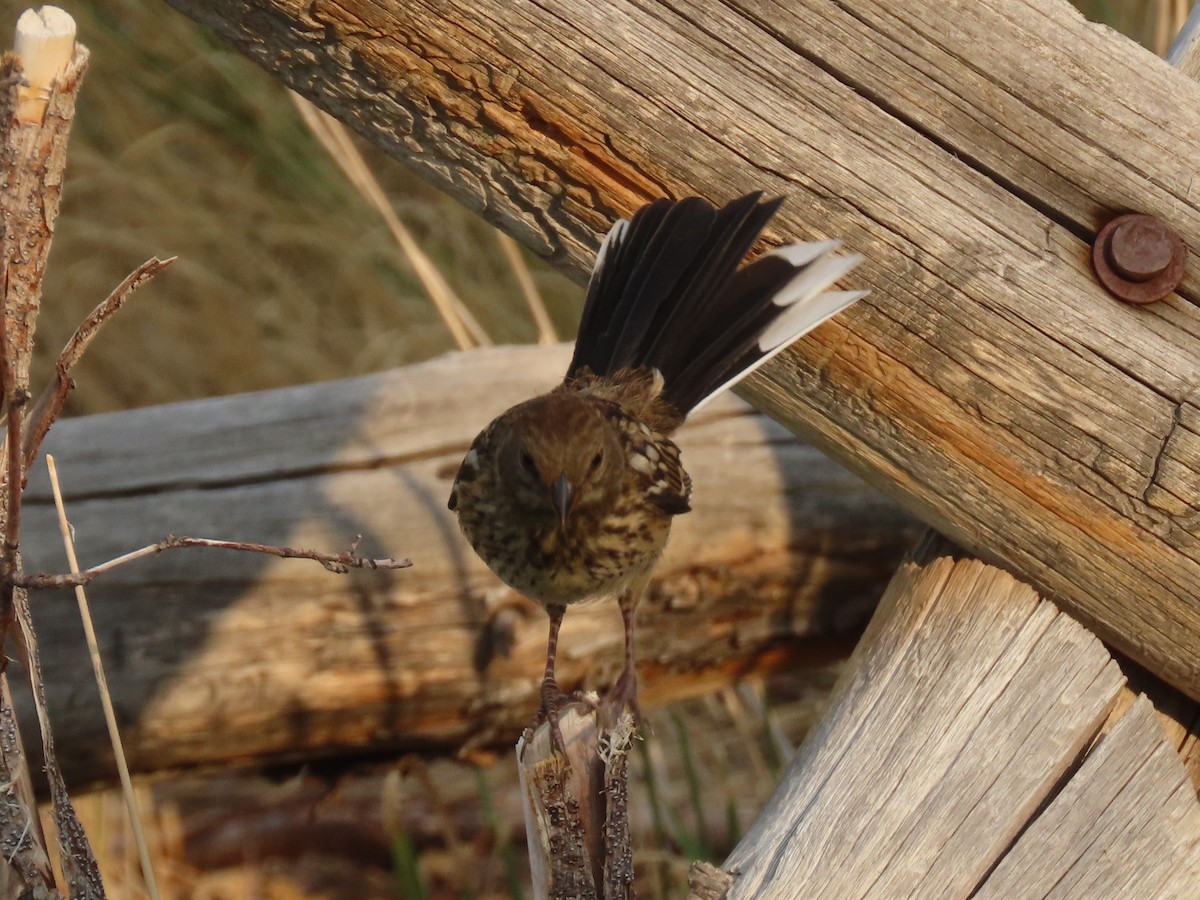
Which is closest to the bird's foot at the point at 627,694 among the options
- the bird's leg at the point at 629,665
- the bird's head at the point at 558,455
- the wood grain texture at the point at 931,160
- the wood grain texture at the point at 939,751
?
the bird's leg at the point at 629,665

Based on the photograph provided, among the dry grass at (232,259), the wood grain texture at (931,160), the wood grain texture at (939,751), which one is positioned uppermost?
the wood grain texture at (931,160)

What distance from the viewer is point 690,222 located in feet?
6.34

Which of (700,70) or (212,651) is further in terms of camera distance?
(212,651)

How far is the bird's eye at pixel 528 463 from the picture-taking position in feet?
8.03

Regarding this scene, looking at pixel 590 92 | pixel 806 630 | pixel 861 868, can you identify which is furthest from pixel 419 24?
pixel 806 630

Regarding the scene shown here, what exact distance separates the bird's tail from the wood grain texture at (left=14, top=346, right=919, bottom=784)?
536 millimetres

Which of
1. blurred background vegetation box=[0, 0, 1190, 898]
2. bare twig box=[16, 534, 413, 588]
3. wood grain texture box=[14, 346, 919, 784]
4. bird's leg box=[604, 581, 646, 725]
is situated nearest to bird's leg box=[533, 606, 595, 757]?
bird's leg box=[604, 581, 646, 725]

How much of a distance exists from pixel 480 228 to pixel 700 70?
4.48m

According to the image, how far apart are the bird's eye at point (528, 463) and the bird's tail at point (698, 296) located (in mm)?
269

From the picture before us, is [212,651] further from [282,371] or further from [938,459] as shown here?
[282,371]

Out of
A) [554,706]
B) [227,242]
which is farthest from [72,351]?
[227,242]

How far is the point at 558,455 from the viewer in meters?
2.42

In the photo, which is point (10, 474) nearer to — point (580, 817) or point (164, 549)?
point (164, 549)

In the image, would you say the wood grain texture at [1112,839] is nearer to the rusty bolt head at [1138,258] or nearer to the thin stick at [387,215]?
the rusty bolt head at [1138,258]
